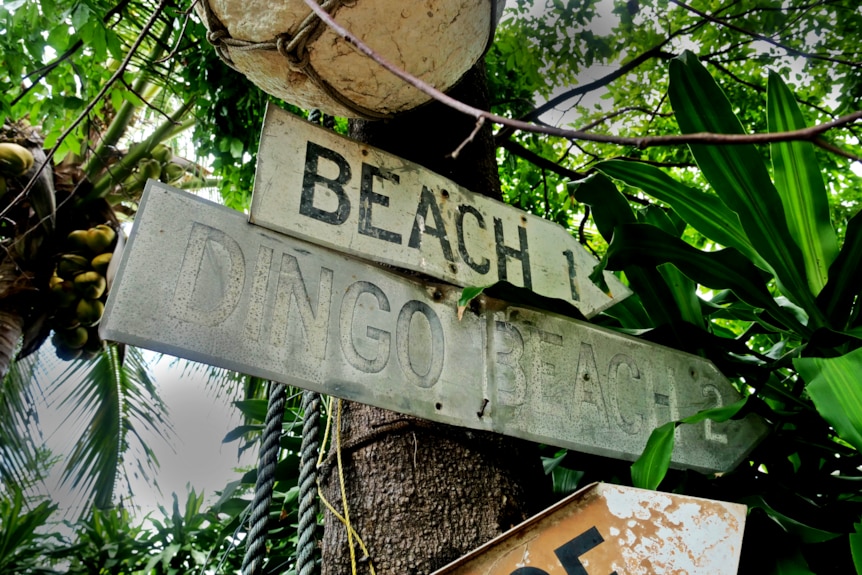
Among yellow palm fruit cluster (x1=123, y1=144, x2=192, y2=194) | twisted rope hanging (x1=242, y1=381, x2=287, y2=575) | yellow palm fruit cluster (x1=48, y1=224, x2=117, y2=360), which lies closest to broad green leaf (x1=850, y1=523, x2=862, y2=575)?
twisted rope hanging (x1=242, y1=381, x2=287, y2=575)

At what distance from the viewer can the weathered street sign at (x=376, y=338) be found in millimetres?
788

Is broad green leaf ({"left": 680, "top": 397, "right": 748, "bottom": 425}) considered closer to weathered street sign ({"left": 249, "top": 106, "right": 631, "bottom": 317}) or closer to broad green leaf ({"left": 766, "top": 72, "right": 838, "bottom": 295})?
weathered street sign ({"left": 249, "top": 106, "right": 631, "bottom": 317})

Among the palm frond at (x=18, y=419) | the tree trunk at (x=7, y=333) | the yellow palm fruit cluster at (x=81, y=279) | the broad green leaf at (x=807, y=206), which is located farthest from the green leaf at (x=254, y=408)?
the palm frond at (x=18, y=419)

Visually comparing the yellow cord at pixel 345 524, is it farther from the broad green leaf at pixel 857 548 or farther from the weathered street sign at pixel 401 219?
the broad green leaf at pixel 857 548

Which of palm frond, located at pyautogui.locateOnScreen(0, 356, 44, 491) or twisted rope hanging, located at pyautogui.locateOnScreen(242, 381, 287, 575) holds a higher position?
palm frond, located at pyautogui.locateOnScreen(0, 356, 44, 491)

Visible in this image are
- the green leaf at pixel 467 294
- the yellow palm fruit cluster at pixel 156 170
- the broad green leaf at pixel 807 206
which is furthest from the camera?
the yellow palm fruit cluster at pixel 156 170

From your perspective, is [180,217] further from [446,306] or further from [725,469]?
[725,469]

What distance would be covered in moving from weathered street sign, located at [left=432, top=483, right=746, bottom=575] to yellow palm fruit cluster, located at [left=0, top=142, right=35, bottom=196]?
3295mm

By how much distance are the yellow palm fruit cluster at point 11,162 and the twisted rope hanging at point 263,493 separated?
292cm

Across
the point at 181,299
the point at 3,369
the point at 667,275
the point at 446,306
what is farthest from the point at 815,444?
the point at 3,369

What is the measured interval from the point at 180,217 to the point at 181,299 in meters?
0.12

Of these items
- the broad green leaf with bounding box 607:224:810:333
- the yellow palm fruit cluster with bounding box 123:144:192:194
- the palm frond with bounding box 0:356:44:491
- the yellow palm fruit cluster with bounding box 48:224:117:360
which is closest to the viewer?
the broad green leaf with bounding box 607:224:810:333

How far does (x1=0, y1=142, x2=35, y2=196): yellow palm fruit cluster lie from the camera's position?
3.18 metres

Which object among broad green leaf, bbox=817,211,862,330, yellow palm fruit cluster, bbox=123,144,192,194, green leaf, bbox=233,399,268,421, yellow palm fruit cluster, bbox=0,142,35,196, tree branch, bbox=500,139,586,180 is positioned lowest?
broad green leaf, bbox=817,211,862,330
